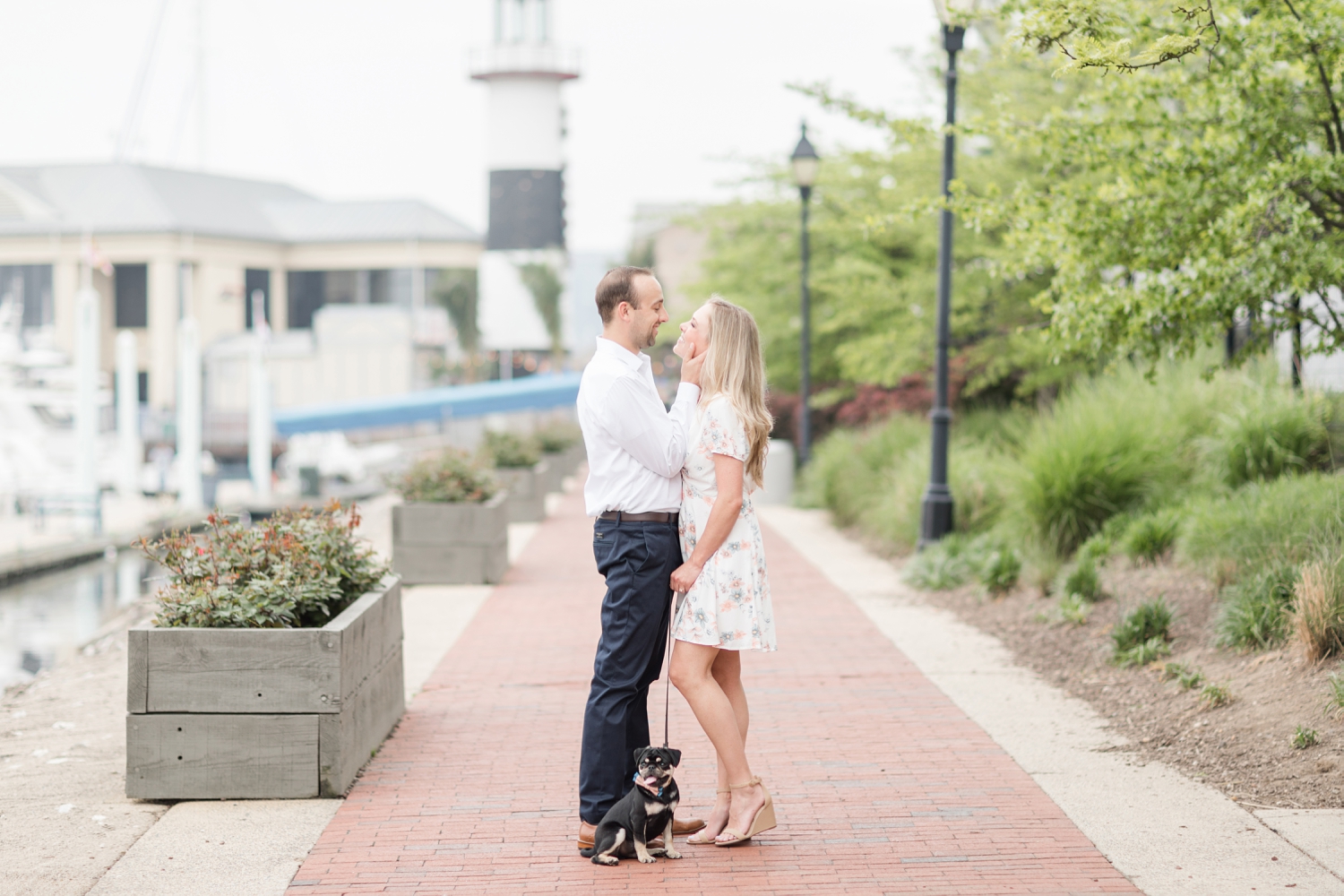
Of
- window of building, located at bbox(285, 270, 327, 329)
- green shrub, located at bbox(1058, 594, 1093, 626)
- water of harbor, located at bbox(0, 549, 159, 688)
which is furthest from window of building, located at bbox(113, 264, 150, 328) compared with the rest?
green shrub, located at bbox(1058, 594, 1093, 626)

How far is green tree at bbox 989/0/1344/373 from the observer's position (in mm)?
7754

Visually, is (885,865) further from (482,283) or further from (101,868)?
(482,283)

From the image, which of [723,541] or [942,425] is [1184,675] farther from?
[942,425]

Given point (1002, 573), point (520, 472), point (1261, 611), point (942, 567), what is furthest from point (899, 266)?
point (1261, 611)

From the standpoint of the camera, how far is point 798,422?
25.5 metres

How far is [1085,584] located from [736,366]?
537 cm

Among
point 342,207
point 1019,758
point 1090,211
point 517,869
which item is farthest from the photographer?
point 342,207

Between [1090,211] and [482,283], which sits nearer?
[1090,211]

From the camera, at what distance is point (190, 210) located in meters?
75.9

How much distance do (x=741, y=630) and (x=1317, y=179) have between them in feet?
16.1

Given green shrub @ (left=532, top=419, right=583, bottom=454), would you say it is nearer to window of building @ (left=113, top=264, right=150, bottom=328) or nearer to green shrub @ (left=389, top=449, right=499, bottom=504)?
green shrub @ (left=389, top=449, right=499, bottom=504)

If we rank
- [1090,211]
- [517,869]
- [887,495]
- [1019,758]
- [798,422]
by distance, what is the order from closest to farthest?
1. [517,869]
2. [1019,758]
3. [1090,211]
4. [887,495]
5. [798,422]

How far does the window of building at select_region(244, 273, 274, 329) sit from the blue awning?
109ft

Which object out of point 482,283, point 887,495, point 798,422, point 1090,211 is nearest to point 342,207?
point 482,283
